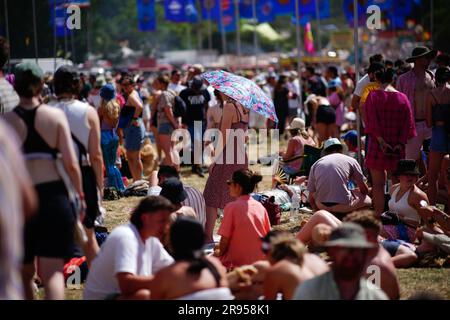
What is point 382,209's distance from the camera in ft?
34.6

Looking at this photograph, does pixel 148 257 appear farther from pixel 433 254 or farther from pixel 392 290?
pixel 433 254

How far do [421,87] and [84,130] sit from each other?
19.4 feet

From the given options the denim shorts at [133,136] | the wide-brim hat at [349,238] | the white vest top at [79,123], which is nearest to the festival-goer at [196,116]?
the denim shorts at [133,136]

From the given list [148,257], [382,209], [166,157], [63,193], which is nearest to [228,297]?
[148,257]

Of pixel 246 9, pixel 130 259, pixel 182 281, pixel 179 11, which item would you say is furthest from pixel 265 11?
pixel 182 281

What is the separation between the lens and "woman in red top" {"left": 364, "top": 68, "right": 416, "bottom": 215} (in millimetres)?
10586

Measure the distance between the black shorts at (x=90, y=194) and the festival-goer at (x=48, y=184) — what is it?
2.79ft

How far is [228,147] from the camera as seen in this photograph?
10.1m

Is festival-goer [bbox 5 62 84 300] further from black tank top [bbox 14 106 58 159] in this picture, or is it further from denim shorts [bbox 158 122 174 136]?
denim shorts [bbox 158 122 174 136]

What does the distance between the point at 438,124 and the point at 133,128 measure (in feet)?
16.6

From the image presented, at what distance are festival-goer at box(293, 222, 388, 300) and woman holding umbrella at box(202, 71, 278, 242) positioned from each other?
171 inches

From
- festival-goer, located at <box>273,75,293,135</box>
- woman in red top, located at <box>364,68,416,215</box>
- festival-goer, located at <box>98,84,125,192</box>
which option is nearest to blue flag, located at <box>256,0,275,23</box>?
festival-goer, located at <box>273,75,293,135</box>

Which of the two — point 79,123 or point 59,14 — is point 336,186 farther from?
point 59,14

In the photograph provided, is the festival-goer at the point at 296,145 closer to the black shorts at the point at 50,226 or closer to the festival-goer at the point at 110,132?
the festival-goer at the point at 110,132
